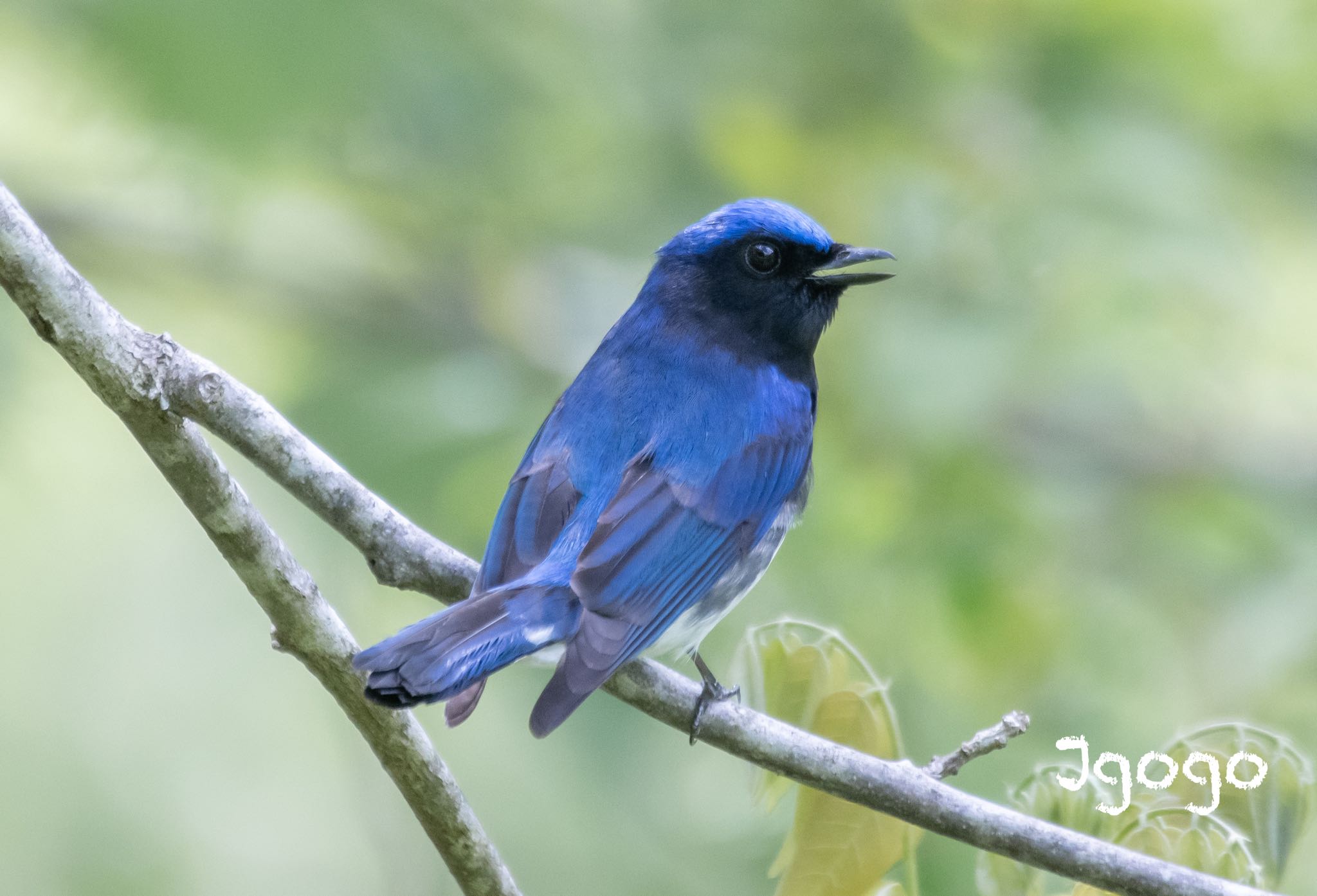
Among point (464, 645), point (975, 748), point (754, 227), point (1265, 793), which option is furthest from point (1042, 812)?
point (754, 227)

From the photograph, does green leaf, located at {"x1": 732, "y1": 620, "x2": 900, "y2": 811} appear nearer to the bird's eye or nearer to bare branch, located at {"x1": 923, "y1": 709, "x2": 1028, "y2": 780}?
bare branch, located at {"x1": 923, "y1": 709, "x2": 1028, "y2": 780}

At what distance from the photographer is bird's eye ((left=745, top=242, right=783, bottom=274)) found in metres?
4.17

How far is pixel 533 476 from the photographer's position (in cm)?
359

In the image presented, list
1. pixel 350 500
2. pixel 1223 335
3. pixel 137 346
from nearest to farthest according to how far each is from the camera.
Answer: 1. pixel 137 346
2. pixel 350 500
3. pixel 1223 335

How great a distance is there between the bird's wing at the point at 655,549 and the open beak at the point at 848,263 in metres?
0.44

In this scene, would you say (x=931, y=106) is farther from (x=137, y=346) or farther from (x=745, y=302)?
(x=137, y=346)

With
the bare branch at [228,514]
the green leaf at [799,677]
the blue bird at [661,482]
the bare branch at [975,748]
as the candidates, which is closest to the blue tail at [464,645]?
the blue bird at [661,482]

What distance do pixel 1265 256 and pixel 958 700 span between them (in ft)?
7.82

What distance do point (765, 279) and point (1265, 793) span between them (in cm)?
213

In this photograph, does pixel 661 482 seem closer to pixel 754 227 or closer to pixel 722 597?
pixel 722 597

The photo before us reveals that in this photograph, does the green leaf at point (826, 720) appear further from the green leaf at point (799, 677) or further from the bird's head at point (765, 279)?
the bird's head at point (765, 279)

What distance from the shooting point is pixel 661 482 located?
3.58 metres

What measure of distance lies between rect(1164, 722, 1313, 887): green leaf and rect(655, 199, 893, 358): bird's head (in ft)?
6.30

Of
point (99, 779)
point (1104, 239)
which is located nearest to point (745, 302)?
point (1104, 239)
